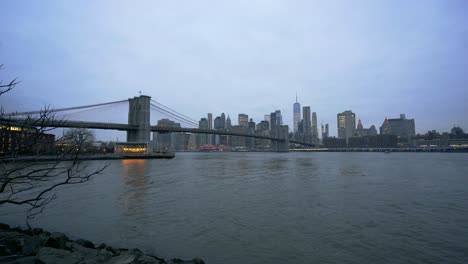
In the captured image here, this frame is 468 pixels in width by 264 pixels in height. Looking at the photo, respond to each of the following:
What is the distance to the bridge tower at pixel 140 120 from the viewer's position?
5934 centimetres

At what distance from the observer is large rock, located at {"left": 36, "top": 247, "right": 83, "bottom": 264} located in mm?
4652

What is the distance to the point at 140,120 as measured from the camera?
6019 cm

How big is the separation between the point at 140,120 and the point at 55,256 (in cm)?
5835

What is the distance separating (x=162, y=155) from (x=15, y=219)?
48.0 m

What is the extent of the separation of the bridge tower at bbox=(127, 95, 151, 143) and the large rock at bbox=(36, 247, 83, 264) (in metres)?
55.6

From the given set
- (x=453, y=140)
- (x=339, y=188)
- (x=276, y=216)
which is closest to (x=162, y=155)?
(x=339, y=188)

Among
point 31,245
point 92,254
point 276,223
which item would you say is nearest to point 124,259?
point 92,254

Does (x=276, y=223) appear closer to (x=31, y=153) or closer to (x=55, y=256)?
(x=55, y=256)

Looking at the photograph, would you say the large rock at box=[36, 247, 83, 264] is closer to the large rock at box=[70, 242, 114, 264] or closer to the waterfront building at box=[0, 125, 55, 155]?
the large rock at box=[70, 242, 114, 264]

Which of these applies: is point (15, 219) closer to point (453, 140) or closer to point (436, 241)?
point (436, 241)

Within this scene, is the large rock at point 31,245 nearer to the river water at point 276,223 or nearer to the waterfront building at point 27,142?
the river water at point 276,223

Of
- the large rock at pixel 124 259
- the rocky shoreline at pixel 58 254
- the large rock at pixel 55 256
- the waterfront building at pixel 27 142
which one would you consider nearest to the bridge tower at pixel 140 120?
the rocky shoreline at pixel 58 254

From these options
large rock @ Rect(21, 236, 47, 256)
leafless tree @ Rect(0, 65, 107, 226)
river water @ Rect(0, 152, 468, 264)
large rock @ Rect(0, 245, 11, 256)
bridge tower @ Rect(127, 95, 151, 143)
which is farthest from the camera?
bridge tower @ Rect(127, 95, 151, 143)

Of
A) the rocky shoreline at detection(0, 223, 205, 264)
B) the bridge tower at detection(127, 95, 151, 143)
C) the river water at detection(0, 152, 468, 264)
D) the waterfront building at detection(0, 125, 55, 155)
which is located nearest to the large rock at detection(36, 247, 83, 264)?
the rocky shoreline at detection(0, 223, 205, 264)
